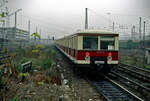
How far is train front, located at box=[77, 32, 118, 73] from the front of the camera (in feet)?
31.1

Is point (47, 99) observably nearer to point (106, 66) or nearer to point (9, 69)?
point (9, 69)

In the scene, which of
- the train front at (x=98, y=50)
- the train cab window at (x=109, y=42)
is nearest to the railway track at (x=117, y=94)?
the train front at (x=98, y=50)

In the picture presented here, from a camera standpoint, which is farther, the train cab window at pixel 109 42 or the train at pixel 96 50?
the train cab window at pixel 109 42

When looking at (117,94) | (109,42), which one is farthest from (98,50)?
(117,94)

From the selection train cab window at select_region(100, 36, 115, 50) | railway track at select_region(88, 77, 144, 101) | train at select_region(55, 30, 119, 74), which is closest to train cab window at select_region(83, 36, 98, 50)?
train at select_region(55, 30, 119, 74)

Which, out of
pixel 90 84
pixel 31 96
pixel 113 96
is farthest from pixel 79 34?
pixel 31 96

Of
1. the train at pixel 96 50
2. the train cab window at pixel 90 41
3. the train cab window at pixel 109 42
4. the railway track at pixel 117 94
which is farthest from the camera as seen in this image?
the train cab window at pixel 109 42

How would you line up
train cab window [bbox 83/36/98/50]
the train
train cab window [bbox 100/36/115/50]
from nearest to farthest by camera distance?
1. the train
2. train cab window [bbox 83/36/98/50]
3. train cab window [bbox 100/36/115/50]

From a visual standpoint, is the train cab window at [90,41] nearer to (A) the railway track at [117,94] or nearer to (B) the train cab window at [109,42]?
(B) the train cab window at [109,42]

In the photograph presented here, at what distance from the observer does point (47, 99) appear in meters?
5.71

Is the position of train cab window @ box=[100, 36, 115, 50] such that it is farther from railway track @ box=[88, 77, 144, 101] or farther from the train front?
railway track @ box=[88, 77, 144, 101]

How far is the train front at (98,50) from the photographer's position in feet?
31.1

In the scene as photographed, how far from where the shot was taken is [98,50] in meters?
9.55

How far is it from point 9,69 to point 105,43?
507 centimetres
